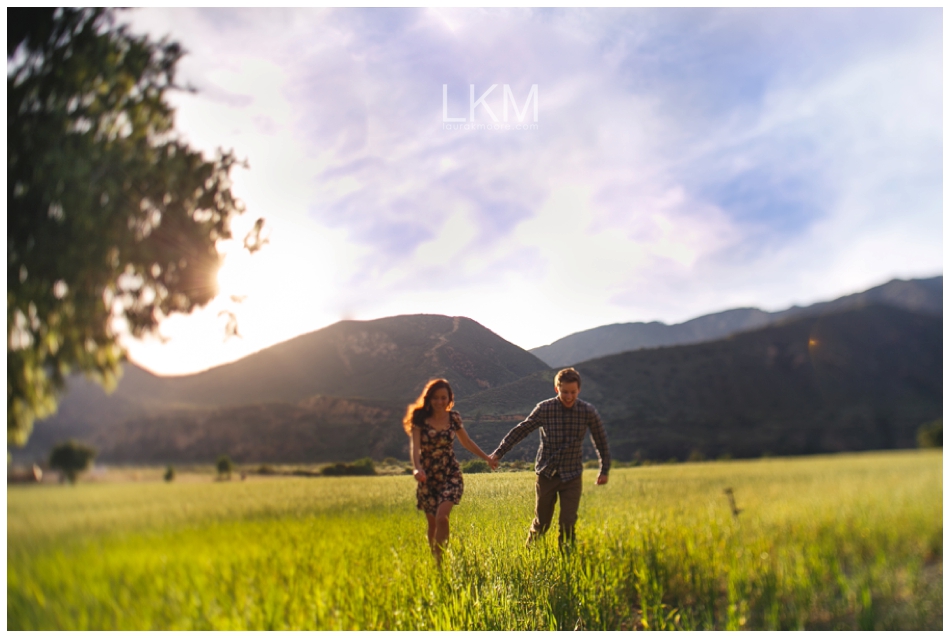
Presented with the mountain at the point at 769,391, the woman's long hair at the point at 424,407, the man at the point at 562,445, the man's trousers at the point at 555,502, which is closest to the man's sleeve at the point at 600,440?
the man at the point at 562,445

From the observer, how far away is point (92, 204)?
3734mm

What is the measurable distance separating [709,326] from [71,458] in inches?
194

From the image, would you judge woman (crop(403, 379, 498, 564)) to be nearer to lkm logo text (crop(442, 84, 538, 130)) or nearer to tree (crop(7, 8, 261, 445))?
tree (crop(7, 8, 261, 445))

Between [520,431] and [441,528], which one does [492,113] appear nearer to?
[520,431]

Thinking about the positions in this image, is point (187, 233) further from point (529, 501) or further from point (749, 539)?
point (749, 539)

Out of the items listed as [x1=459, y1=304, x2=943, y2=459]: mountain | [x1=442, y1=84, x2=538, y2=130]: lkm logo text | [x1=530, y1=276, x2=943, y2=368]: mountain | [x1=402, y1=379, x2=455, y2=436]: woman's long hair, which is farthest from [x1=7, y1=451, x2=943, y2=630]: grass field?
[x1=442, y1=84, x2=538, y2=130]: lkm logo text

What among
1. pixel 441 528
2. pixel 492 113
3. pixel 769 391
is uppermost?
pixel 492 113

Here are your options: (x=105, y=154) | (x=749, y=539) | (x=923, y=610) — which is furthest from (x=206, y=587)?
(x=923, y=610)

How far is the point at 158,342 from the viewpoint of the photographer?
3.87m

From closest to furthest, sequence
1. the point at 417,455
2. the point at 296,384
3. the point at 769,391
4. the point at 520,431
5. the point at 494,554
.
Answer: the point at 417,455 → the point at 494,554 → the point at 520,431 → the point at 769,391 → the point at 296,384

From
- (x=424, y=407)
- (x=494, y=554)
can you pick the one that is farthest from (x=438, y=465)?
(x=494, y=554)

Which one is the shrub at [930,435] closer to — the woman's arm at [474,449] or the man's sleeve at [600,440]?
the man's sleeve at [600,440]

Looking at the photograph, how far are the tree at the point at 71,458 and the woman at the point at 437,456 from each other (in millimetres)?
2376

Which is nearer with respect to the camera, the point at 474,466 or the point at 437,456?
the point at 437,456
